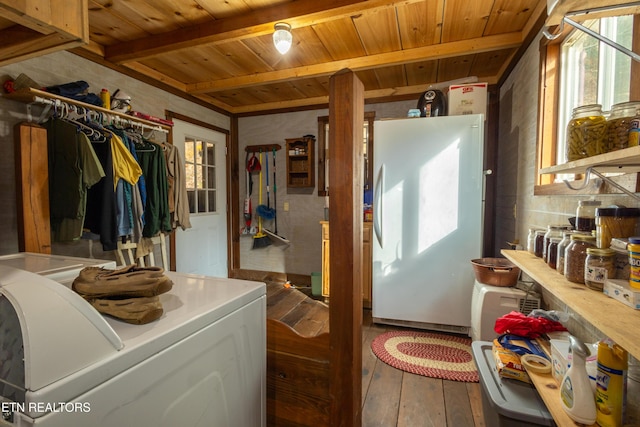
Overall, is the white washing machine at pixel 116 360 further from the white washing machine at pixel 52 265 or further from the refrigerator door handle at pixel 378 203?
the refrigerator door handle at pixel 378 203

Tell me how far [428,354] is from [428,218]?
996mm

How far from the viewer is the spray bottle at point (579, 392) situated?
0.84 meters

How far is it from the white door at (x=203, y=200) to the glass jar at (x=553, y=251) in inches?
120

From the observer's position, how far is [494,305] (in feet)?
5.91

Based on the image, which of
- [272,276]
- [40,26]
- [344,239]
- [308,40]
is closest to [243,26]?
[308,40]

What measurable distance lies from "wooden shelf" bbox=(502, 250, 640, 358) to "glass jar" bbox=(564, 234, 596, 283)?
0.02 metres

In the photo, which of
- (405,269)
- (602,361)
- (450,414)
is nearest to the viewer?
(602,361)

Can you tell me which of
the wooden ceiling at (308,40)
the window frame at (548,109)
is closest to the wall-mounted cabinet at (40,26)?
the wooden ceiling at (308,40)

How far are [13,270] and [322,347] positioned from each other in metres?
0.91

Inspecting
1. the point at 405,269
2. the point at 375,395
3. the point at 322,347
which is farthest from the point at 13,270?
the point at 405,269

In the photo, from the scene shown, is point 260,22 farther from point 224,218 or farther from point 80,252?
point 224,218

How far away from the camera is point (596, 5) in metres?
0.70

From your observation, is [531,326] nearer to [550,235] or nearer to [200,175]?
[550,235]

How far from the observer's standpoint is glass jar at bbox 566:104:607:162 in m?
0.83
